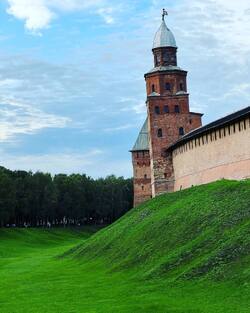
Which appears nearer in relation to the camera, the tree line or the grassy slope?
the grassy slope

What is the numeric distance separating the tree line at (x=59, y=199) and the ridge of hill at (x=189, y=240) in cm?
4213

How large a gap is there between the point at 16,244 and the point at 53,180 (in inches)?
1179

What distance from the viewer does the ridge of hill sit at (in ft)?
66.3

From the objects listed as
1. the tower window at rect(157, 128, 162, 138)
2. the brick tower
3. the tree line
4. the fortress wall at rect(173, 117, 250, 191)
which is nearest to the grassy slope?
the fortress wall at rect(173, 117, 250, 191)

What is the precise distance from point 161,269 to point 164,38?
1437 inches

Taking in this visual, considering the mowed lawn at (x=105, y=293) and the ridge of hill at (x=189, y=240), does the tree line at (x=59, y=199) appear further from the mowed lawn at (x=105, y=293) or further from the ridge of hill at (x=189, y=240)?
the mowed lawn at (x=105, y=293)

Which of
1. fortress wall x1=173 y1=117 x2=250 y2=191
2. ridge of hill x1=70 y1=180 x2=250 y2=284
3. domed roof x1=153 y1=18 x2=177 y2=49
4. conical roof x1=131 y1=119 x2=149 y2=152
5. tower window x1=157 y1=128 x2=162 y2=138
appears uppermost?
domed roof x1=153 y1=18 x2=177 y2=49

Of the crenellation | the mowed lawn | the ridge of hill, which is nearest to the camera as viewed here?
the mowed lawn

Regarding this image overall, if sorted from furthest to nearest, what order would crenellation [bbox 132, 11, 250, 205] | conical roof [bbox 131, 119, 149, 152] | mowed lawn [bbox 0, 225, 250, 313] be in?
conical roof [bbox 131, 119, 149, 152] < crenellation [bbox 132, 11, 250, 205] < mowed lawn [bbox 0, 225, 250, 313]

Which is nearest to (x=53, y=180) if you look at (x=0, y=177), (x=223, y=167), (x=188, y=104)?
(x=0, y=177)

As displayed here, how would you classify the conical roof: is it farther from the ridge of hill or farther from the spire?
the ridge of hill

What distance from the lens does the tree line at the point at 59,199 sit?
79475 mm

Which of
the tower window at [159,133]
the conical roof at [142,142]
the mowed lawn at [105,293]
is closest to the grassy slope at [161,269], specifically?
the mowed lawn at [105,293]

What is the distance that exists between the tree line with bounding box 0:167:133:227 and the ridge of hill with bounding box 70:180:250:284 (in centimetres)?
4213
